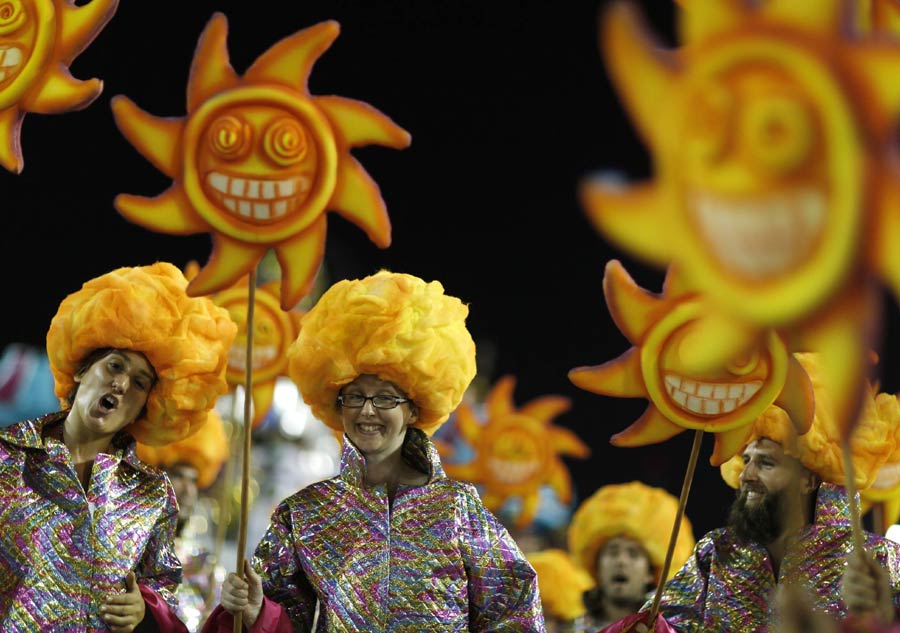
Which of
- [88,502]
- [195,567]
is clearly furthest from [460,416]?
[88,502]

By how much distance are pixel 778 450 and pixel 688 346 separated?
2.61 feet

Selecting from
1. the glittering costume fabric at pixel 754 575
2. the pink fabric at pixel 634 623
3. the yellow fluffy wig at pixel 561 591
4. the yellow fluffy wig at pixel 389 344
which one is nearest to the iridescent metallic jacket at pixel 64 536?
the yellow fluffy wig at pixel 389 344

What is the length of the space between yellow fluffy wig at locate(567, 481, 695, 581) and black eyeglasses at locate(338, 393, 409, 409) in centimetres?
176

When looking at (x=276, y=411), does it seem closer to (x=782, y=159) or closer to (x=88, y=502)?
(x=88, y=502)

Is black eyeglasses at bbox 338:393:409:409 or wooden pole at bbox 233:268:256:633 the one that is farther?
black eyeglasses at bbox 338:393:409:409

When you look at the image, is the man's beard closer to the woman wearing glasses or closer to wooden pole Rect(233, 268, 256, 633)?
the woman wearing glasses

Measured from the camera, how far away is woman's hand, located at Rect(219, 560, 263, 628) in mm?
3412

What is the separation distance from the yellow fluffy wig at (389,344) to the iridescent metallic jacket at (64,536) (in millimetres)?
538

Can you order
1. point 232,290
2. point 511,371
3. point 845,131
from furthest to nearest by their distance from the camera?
point 511,371 < point 232,290 < point 845,131

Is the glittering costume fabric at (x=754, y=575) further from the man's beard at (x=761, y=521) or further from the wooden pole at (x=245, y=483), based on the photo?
the wooden pole at (x=245, y=483)

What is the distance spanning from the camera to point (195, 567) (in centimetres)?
563

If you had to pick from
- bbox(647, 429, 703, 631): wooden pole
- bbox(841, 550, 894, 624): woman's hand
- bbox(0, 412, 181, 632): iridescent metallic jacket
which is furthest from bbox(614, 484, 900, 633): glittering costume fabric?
bbox(0, 412, 181, 632): iridescent metallic jacket

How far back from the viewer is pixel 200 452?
5320 millimetres

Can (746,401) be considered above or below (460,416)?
above
